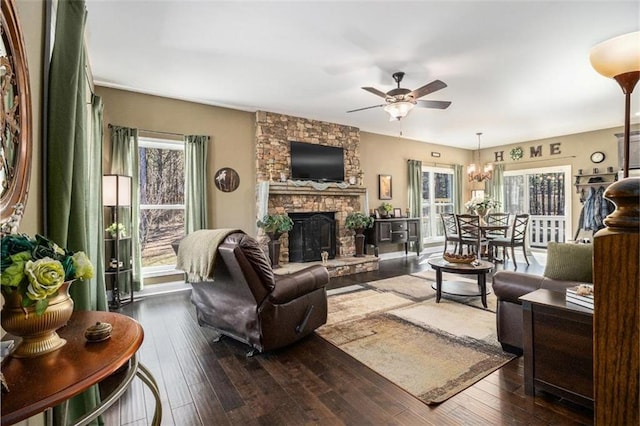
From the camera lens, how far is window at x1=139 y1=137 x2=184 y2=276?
15.2 ft

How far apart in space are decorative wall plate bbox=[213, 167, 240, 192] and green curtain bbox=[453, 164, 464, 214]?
6.37m

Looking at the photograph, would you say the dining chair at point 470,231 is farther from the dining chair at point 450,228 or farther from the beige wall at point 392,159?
the beige wall at point 392,159

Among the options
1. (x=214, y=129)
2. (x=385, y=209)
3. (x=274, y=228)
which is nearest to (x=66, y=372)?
(x=274, y=228)

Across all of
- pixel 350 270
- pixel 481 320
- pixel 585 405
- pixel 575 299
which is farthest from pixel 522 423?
pixel 350 270

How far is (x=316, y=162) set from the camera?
5949 mm

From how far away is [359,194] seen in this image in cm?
652

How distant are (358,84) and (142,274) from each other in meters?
4.19

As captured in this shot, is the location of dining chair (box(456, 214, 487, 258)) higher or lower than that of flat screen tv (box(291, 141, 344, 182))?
lower

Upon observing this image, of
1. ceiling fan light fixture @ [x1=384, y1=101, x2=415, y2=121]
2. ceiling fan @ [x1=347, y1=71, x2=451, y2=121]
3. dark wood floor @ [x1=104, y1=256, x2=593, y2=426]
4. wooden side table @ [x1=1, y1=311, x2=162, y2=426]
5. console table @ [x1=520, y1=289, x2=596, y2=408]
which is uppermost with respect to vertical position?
ceiling fan @ [x1=347, y1=71, x2=451, y2=121]

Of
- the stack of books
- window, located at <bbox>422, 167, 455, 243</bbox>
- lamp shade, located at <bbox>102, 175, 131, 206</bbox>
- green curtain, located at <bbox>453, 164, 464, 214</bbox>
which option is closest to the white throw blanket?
lamp shade, located at <bbox>102, 175, 131, 206</bbox>

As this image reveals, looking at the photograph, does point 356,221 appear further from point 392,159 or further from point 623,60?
point 623,60

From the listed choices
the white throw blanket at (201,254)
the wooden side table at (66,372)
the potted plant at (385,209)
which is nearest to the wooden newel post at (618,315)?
the wooden side table at (66,372)

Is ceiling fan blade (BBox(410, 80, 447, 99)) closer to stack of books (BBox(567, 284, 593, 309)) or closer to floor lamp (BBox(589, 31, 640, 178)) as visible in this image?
floor lamp (BBox(589, 31, 640, 178))

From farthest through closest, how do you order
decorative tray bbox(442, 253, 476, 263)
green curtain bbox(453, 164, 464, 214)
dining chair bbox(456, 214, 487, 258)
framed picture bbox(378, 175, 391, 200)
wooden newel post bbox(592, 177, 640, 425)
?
1. green curtain bbox(453, 164, 464, 214)
2. framed picture bbox(378, 175, 391, 200)
3. dining chair bbox(456, 214, 487, 258)
4. decorative tray bbox(442, 253, 476, 263)
5. wooden newel post bbox(592, 177, 640, 425)
